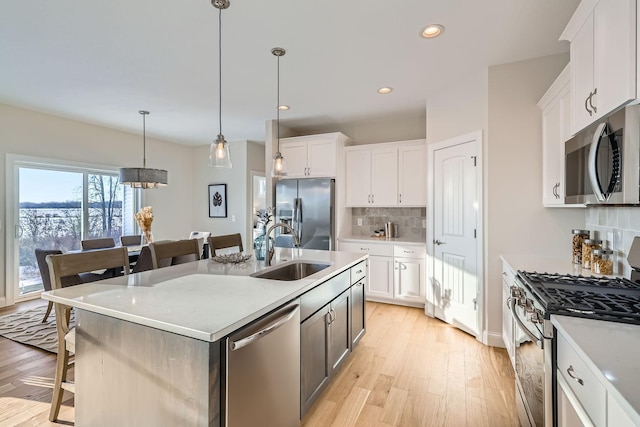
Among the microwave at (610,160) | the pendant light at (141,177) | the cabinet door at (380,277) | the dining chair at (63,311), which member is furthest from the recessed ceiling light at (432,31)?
the pendant light at (141,177)

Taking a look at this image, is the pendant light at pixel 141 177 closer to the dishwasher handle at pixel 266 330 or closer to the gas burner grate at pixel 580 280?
the dishwasher handle at pixel 266 330

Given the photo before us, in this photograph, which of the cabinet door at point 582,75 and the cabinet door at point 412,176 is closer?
the cabinet door at point 582,75

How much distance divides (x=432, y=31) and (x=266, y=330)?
240cm

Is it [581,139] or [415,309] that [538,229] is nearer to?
[581,139]

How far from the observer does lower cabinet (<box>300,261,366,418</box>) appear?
171 centimetres

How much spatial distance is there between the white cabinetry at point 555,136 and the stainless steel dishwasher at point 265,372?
213 cm

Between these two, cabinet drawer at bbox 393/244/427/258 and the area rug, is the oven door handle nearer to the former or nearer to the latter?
cabinet drawer at bbox 393/244/427/258

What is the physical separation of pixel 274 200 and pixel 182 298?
323 cm

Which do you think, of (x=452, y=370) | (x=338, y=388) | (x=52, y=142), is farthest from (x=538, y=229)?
(x=52, y=142)

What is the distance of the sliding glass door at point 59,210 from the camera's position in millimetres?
4156

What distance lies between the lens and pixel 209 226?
644cm

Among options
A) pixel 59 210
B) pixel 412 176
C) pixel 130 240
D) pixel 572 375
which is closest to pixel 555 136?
pixel 412 176

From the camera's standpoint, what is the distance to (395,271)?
3.92 m

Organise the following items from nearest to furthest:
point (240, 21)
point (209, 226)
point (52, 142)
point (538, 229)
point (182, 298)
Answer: point (182, 298), point (240, 21), point (538, 229), point (52, 142), point (209, 226)
